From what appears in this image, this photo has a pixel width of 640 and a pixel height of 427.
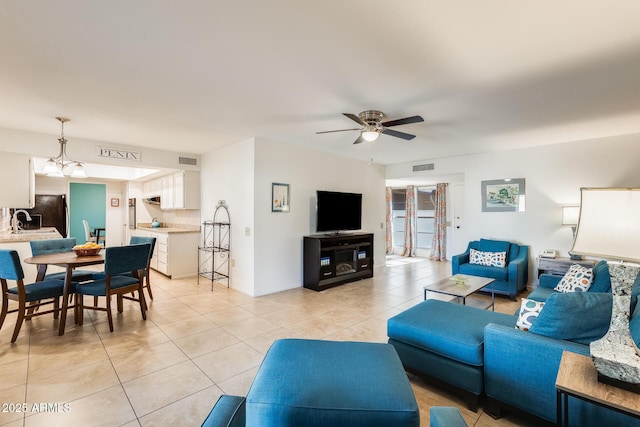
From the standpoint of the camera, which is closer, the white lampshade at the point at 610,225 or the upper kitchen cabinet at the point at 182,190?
the white lampshade at the point at 610,225

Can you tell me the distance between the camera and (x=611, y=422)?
4.99 feet

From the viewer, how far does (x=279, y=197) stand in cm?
486

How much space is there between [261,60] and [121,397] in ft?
8.74

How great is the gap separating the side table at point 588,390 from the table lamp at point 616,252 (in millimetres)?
47

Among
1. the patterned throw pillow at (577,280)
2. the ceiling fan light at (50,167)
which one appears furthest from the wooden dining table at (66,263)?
the patterned throw pillow at (577,280)

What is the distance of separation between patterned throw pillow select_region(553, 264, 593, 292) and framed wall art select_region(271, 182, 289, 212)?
376cm

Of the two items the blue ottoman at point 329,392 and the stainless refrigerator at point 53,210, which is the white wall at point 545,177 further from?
the stainless refrigerator at point 53,210

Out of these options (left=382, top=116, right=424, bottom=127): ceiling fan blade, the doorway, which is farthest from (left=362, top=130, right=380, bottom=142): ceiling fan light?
the doorway

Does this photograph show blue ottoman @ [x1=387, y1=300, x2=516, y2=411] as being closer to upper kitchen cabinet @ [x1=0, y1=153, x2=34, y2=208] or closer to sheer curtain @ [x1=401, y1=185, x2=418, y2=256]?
upper kitchen cabinet @ [x1=0, y1=153, x2=34, y2=208]

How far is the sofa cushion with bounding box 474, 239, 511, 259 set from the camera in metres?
5.04

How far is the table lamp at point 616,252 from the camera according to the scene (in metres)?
1.27

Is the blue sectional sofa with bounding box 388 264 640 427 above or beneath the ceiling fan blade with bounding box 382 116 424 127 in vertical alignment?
beneath

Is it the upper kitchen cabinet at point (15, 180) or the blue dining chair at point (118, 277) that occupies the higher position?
the upper kitchen cabinet at point (15, 180)

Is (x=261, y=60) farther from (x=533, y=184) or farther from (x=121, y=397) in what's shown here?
(x=533, y=184)
